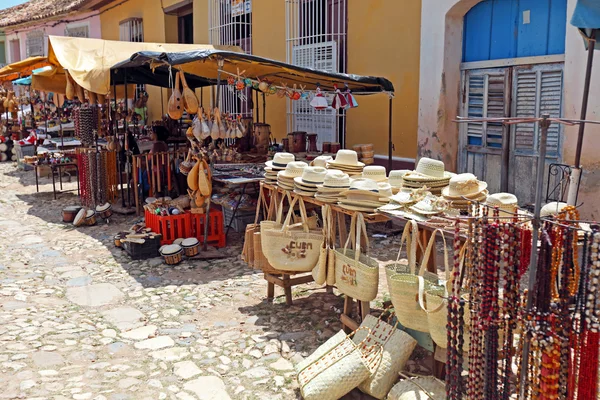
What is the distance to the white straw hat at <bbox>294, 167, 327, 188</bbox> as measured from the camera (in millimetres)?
4332

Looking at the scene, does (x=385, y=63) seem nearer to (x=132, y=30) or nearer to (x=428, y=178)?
(x=428, y=178)

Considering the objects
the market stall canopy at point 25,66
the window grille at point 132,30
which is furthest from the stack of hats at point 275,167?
the window grille at point 132,30

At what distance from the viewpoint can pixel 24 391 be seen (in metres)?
3.51

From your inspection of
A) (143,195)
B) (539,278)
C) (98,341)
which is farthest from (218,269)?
(539,278)

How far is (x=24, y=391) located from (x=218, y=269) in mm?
2757

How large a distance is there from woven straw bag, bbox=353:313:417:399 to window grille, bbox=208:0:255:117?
8842mm

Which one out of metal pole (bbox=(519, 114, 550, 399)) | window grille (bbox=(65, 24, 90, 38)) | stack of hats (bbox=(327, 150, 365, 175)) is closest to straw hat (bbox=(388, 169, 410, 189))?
stack of hats (bbox=(327, 150, 365, 175))

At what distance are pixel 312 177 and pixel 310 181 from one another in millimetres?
35

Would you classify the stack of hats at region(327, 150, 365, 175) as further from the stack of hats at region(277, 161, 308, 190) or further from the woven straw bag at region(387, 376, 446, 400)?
the woven straw bag at region(387, 376, 446, 400)

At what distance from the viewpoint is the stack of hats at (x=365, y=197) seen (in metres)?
3.84

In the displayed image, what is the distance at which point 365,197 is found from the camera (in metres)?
3.88

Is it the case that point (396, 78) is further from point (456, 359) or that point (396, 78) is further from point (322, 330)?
point (456, 359)

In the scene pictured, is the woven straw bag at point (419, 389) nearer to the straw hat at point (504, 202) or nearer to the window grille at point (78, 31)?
the straw hat at point (504, 202)

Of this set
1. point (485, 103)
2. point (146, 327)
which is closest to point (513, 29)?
point (485, 103)
